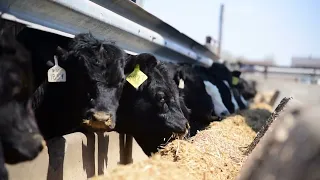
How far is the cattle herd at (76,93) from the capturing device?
289 cm

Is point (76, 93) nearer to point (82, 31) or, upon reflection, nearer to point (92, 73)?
point (92, 73)

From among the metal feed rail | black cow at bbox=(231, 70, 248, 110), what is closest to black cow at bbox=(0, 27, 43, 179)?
the metal feed rail

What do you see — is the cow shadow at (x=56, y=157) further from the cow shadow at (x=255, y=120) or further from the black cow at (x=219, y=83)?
the black cow at (x=219, y=83)

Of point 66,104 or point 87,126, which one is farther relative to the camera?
point 66,104

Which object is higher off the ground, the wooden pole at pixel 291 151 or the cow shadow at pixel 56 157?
the wooden pole at pixel 291 151

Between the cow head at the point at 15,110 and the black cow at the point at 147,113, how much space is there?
7.78 ft

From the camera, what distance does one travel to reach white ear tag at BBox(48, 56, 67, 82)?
162 inches

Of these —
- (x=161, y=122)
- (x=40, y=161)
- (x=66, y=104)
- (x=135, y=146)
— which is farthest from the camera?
(x=135, y=146)

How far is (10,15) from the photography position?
11.6ft

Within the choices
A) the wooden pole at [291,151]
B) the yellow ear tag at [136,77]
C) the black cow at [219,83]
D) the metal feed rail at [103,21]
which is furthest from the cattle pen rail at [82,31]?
the black cow at [219,83]

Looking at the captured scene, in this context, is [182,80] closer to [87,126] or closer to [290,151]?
[87,126]

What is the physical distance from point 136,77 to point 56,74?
1.32m

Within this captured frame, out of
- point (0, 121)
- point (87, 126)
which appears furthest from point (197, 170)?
point (0, 121)

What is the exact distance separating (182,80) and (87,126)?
3.29 metres
